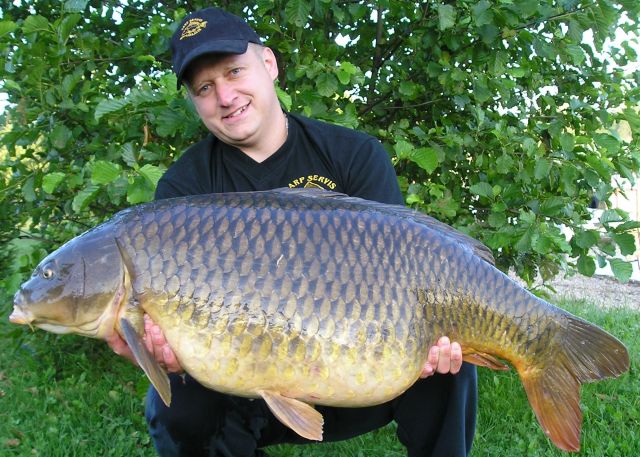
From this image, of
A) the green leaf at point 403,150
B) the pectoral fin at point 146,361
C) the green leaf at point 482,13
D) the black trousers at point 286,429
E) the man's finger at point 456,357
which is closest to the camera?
the pectoral fin at point 146,361

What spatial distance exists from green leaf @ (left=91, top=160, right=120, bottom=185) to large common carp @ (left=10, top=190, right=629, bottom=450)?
0.81ft

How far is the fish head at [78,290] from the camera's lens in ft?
4.42

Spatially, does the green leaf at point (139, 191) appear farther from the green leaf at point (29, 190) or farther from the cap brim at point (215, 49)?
the green leaf at point (29, 190)

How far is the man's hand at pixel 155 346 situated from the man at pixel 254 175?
6.7 inches

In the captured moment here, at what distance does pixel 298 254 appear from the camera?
134 centimetres

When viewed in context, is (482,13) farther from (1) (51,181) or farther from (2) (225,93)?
(1) (51,181)

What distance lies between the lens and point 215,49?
5.31 ft

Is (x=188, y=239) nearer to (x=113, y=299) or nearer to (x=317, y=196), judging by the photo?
(x=113, y=299)

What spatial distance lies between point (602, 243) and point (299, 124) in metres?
1.04

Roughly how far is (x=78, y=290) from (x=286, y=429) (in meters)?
0.65

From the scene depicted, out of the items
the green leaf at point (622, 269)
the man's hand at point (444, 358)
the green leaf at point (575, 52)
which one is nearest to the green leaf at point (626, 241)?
the green leaf at point (622, 269)

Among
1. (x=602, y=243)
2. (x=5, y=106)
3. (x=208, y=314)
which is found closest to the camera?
(x=208, y=314)

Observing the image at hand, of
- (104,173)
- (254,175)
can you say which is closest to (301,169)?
(254,175)

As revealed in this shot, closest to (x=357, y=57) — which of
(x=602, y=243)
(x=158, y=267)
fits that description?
(x=602, y=243)
